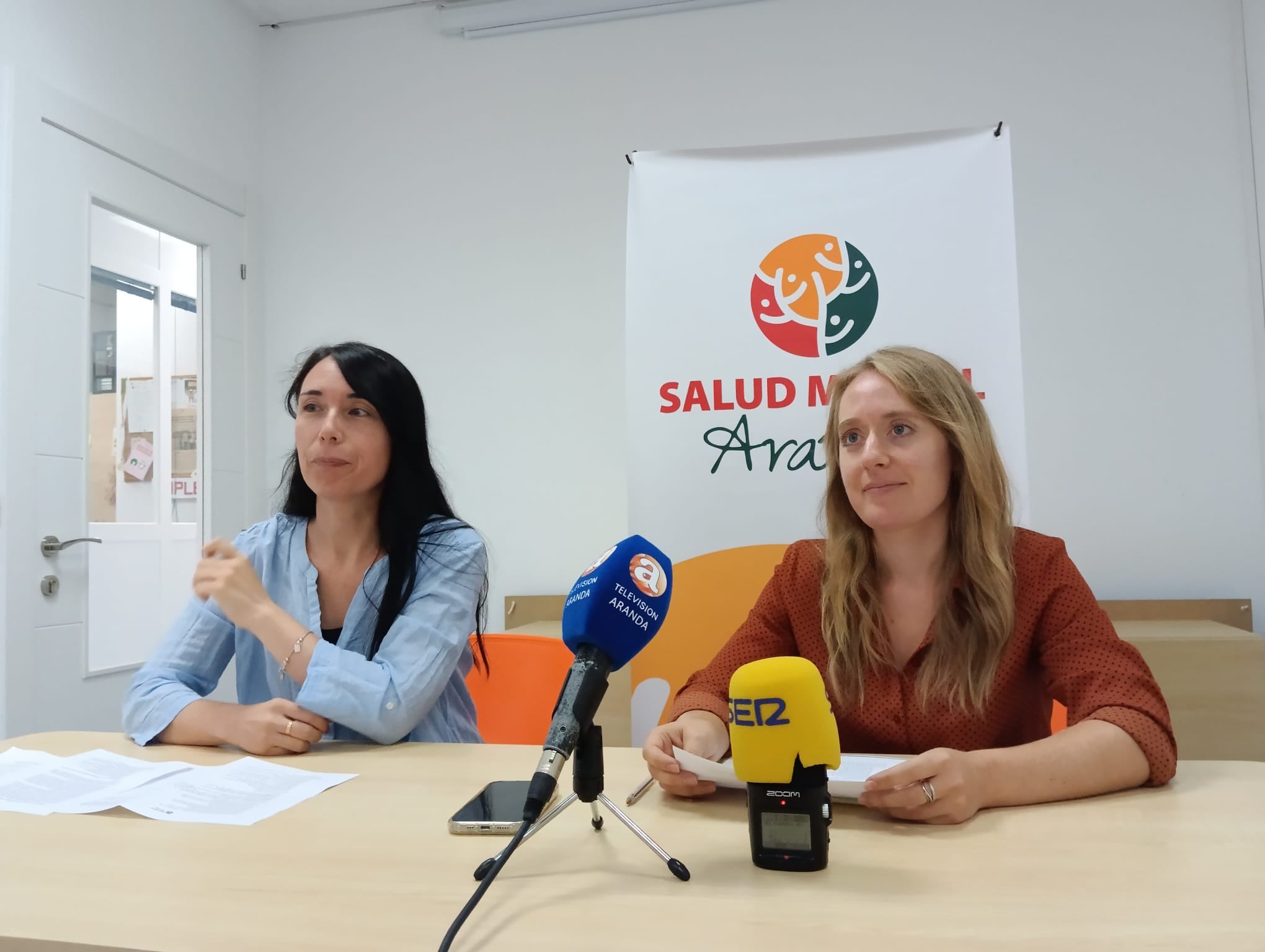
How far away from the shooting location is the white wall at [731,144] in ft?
9.43

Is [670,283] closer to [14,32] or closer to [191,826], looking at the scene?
[191,826]

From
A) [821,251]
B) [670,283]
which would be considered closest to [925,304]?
[821,251]

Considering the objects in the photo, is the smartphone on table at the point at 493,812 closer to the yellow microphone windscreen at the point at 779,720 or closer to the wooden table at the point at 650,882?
the wooden table at the point at 650,882

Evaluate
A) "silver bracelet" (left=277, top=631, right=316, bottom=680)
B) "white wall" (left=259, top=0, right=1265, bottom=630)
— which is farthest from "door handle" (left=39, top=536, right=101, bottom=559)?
"silver bracelet" (left=277, top=631, right=316, bottom=680)

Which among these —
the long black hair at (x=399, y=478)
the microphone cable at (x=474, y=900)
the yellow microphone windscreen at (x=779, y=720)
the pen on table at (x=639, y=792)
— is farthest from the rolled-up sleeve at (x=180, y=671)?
the yellow microphone windscreen at (x=779, y=720)

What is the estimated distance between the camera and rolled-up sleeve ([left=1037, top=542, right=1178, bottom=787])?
1.06 meters

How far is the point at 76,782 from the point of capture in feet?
3.79

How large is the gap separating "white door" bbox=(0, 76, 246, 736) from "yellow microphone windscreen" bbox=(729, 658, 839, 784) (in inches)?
98.9

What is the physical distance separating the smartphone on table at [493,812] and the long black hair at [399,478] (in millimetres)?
541

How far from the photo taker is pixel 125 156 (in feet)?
9.75

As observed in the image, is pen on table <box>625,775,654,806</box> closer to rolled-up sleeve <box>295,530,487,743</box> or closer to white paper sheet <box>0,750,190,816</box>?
rolled-up sleeve <box>295,530,487,743</box>

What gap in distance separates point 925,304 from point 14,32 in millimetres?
2721

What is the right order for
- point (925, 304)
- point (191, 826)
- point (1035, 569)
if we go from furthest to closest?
1. point (925, 304)
2. point (1035, 569)
3. point (191, 826)

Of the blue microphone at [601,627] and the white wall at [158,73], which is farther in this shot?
the white wall at [158,73]
